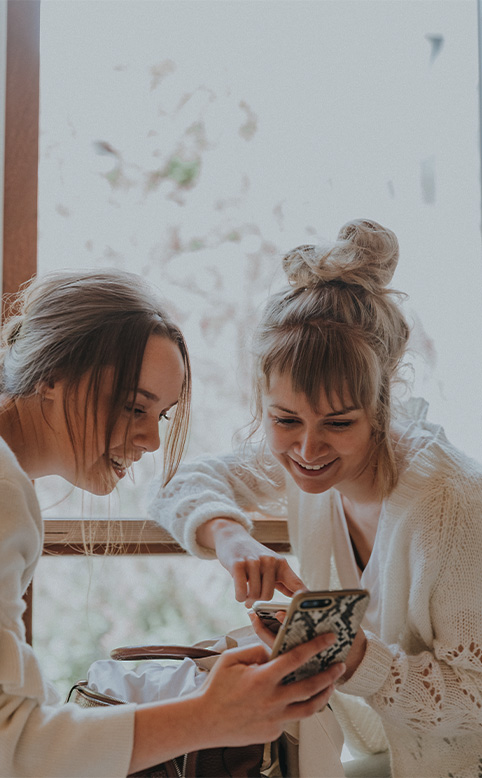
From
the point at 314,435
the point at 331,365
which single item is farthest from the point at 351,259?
the point at 314,435

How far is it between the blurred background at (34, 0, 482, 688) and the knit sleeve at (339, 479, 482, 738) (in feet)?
2.04

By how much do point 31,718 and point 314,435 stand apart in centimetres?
65

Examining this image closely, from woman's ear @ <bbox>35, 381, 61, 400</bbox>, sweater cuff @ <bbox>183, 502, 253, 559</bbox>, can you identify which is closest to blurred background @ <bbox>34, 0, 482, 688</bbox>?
sweater cuff @ <bbox>183, 502, 253, 559</bbox>

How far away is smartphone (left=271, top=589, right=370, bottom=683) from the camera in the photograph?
90 centimetres

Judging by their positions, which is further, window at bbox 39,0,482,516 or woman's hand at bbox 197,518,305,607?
window at bbox 39,0,482,516

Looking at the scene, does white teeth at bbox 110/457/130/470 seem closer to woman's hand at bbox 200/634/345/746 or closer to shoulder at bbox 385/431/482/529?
woman's hand at bbox 200/634/345/746

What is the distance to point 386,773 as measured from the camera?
154cm

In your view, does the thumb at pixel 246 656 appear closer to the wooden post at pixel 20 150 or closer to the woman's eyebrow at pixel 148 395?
the woman's eyebrow at pixel 148 395

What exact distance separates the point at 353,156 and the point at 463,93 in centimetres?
34

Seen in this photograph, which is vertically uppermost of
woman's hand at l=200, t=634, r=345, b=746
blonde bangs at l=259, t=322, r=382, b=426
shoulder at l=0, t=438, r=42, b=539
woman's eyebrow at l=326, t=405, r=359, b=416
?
A: blonde bangs at l=259, t=322, r=382, b=426

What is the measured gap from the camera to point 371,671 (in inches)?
48.3

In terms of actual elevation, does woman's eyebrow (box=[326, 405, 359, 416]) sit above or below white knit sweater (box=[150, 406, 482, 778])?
above

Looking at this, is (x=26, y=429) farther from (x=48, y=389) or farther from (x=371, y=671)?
(x=371, y=671)

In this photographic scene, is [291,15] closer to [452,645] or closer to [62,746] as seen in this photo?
[452,645]
